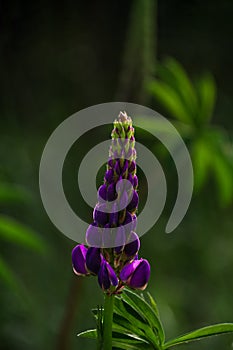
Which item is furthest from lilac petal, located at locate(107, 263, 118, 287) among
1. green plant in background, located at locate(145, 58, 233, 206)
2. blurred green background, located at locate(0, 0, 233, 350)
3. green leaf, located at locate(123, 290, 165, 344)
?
blurred green background, located at locate(0, 0, 233, 350)

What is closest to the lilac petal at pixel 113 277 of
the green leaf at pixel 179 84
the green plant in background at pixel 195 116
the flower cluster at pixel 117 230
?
the flower cluster at pixel 117 230

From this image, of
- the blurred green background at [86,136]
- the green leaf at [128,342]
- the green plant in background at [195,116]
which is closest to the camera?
the green leaf at [128,342]

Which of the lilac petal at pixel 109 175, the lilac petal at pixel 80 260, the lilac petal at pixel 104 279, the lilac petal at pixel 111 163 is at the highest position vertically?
the lilac petal at pixel 111 163

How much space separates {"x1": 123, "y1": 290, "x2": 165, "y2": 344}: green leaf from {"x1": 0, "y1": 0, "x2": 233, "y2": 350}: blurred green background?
1.34 meters

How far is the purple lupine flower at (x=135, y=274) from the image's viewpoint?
0.90 meters

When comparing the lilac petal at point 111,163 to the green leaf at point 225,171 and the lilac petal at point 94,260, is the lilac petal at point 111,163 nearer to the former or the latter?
the lilac petal at point 94,260

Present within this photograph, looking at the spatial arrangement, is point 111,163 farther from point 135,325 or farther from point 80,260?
point 135,325

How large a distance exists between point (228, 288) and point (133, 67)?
118cm

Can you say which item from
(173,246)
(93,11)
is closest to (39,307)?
(173,246)

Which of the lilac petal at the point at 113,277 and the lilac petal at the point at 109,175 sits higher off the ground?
the lilac petal at the point at 109,175

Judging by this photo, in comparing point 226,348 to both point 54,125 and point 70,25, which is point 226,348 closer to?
Answer: point 54,125

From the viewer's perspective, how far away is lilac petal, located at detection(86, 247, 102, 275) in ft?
2.97

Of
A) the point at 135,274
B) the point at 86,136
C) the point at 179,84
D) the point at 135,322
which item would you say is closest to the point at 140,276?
the point at 135,274

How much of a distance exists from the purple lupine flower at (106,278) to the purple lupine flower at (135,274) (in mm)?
17
